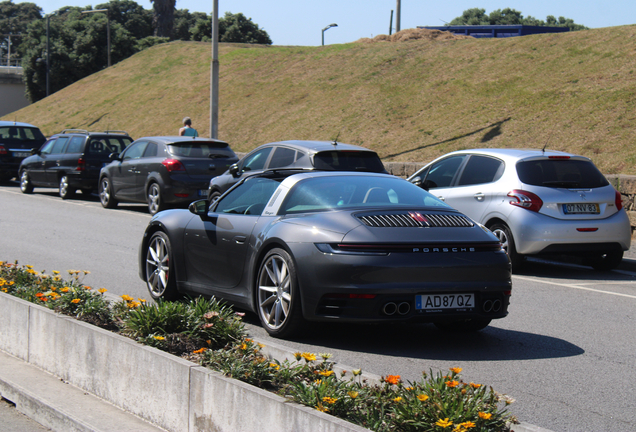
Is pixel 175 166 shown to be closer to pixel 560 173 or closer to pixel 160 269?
pixel 560 173

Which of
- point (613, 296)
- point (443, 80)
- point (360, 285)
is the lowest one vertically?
point (613, 296)

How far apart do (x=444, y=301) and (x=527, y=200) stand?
4699mm

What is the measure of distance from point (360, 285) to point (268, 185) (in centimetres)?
174

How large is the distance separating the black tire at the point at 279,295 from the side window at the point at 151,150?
11.1 m

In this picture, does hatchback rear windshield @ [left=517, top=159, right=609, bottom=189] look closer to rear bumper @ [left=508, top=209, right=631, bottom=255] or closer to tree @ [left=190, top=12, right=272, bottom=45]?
rear bumper @ [left=508, top=209, right=631, bottom=255]

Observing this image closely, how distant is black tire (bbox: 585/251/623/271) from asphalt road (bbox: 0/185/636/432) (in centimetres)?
18

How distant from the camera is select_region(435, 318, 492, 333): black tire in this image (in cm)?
633

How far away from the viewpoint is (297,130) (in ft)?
104

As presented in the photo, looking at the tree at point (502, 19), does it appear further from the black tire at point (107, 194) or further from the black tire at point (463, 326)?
the black tire at point (463, 326)

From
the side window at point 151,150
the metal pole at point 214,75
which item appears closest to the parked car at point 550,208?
the side window at point 151,150

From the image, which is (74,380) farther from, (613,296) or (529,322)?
(613,296)

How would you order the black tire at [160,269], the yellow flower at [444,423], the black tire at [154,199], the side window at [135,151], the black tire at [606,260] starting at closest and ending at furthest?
the yellow flower at [444,423] → the black tire at [160,269] → the black tire at [606,260] → the black tire at [154,199] → the side window at [135,151]

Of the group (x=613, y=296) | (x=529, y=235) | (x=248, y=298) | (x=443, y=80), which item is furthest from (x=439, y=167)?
(x=443, y=80)

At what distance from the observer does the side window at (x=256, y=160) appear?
13422 millimetres
